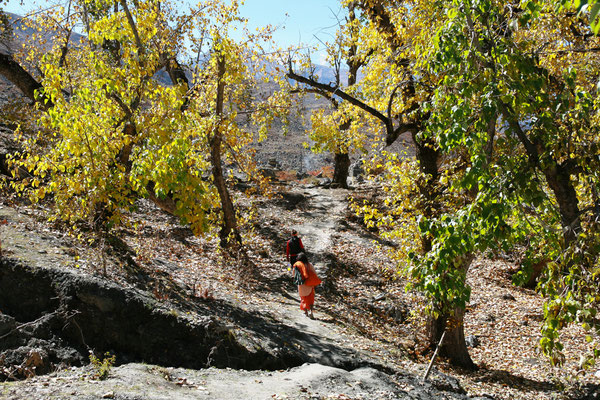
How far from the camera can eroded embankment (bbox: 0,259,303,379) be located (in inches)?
235

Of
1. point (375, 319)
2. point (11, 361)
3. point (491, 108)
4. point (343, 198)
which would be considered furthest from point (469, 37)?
point (343, 198)

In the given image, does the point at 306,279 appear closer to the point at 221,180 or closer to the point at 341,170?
the point at 221,180

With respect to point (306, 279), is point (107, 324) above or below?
below

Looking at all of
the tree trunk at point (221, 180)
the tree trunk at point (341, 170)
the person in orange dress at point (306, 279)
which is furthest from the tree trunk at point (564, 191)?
the tree trunk at point (341, 170)

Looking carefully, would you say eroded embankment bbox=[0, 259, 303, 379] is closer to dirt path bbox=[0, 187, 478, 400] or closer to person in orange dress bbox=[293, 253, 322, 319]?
dirt path bbox=[0, 187, 478, 400]

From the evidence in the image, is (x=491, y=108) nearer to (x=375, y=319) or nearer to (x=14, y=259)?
(x=14, y=259)

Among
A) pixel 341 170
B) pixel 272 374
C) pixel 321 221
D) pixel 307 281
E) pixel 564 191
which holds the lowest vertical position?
pixel 272 374

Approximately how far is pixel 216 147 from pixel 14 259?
265 inches

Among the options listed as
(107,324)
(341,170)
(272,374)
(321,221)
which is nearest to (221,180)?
(321,221)

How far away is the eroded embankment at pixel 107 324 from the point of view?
5965 mm

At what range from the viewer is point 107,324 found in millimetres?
6258

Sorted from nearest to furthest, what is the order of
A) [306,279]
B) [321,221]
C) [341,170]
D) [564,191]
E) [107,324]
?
[564,191] → [107,324] → [306,279] → [321,221] → [341,170]

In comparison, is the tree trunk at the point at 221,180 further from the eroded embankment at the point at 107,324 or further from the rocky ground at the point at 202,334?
the eroded embankment at the point at 107,324

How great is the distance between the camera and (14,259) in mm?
6688
